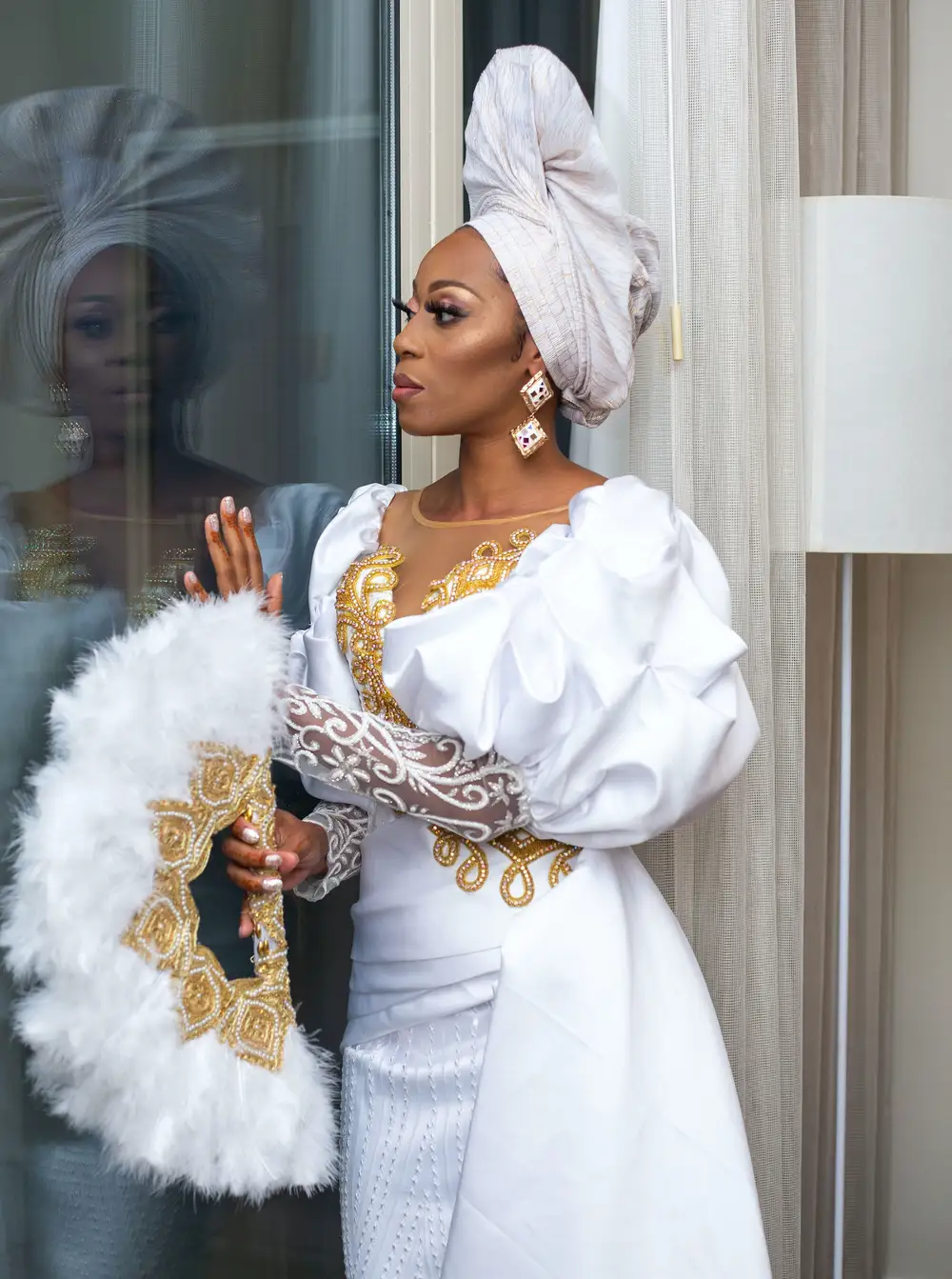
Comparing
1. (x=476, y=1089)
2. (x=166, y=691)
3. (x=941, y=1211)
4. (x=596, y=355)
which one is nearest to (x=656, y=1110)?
(x=476, y=1089)

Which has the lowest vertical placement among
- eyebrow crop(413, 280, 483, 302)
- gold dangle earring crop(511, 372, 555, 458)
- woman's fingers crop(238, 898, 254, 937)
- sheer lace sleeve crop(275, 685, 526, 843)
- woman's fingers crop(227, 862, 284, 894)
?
woman's fingers crop(238, 898, 254, 937)

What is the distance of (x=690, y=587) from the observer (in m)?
1.44

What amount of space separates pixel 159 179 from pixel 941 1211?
239 centimetres

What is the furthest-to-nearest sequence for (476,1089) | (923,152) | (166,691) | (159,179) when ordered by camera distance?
(923,152) → (476,1089) → (159,179) → (166,691)

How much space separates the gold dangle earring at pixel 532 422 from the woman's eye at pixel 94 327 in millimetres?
472

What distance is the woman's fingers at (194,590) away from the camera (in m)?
1.31

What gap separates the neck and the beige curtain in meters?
1.14

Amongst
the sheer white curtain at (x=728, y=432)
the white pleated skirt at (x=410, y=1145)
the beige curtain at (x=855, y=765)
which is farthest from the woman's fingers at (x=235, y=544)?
the beige curtain at (x=855, y=765)

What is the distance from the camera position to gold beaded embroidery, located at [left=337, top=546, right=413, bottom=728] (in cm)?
151

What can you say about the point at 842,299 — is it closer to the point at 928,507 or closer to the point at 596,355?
the point at 928,507

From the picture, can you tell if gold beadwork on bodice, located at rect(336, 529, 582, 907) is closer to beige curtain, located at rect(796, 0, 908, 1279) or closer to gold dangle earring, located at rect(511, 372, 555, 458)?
gold dangle earring, located at rect(511, 372, 555, 458)

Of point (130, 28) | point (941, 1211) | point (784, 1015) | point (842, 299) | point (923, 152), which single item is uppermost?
point (923, 152)

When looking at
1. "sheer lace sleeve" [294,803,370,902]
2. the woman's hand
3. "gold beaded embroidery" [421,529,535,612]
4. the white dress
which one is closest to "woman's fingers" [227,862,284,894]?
the woman's hand

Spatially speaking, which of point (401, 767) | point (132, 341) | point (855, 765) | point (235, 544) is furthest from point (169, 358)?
point (855, 765)
